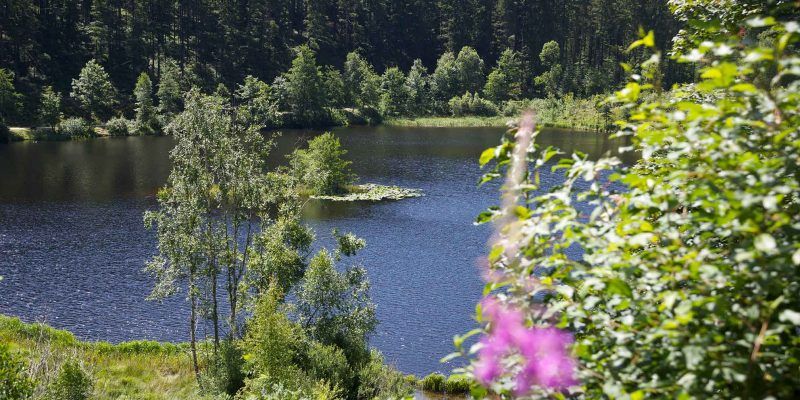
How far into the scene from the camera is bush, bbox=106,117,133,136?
79812 mm

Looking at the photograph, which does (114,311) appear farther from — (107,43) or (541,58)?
(541,58)

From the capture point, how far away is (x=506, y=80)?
12106 centimetres

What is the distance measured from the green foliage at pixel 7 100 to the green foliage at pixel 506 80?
70740 millimetres

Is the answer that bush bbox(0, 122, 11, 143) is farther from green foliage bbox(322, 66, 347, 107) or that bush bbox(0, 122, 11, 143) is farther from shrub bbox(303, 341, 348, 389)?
shrub bbox(303, 341, 348, 389)

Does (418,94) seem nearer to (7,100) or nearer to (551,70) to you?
(551,70)

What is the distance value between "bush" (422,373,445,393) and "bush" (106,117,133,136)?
6792 cm

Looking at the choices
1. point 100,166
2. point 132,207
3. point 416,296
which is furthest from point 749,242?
point 100,166

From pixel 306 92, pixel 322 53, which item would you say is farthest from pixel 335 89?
pixel 322 53

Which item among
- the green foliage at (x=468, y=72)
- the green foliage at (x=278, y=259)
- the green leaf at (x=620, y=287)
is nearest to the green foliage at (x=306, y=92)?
the green foliage at (x=468, y=72)

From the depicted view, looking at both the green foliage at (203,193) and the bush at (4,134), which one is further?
the bush at (4,134)

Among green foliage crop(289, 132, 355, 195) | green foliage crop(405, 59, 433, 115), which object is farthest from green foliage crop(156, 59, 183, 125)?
green foliage crop(289, 132, 355, 195)

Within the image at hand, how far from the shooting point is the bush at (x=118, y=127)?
79812 mm

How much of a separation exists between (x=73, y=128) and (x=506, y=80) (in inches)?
2907

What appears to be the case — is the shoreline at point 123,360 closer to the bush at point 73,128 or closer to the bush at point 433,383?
the bush at point 433,383
